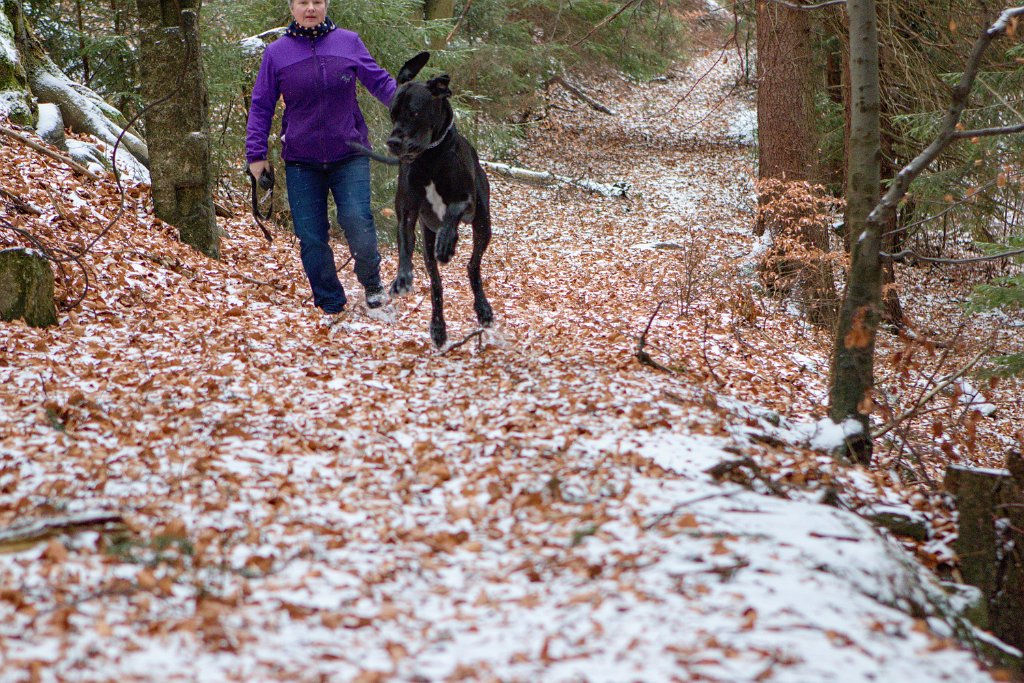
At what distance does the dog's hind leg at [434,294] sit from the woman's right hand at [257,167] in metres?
1.31

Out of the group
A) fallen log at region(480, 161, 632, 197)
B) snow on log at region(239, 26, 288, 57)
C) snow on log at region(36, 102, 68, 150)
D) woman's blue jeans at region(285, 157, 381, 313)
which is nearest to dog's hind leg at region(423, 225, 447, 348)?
woman's blue jeans at region(285, 157, 381, 313)

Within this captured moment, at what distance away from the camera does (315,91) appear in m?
5.93

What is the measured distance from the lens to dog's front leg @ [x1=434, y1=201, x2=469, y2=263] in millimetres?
5672

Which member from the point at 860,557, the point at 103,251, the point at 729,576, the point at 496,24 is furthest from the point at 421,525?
the point at 496,24

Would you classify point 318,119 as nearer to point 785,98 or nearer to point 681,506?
point 681,506

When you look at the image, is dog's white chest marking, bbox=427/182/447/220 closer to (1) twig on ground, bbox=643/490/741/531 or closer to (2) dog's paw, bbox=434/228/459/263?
(2) dog's paw, bbox=434/228/459/263

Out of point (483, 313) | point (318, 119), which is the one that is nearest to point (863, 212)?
point (483, 313)

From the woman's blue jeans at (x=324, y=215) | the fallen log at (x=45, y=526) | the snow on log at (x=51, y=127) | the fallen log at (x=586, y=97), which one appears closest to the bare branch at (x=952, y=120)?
the woman's blue jeans at (x=324, y=215)

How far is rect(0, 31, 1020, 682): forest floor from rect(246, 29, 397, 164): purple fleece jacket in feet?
4.54

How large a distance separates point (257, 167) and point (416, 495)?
3348mm

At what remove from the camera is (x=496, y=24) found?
17.1 metres

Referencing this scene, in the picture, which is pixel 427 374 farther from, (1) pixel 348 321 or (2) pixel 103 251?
(2) pixel 103 251

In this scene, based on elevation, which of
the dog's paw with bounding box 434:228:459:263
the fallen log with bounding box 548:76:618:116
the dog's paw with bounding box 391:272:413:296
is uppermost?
the fallen log with bounding box 548:76:618:116

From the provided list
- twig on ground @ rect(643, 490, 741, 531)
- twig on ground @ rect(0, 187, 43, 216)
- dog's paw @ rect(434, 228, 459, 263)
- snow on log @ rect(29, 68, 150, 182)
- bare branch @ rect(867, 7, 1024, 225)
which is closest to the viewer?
twig on ground @ rect(643, 490, 741, 531)
